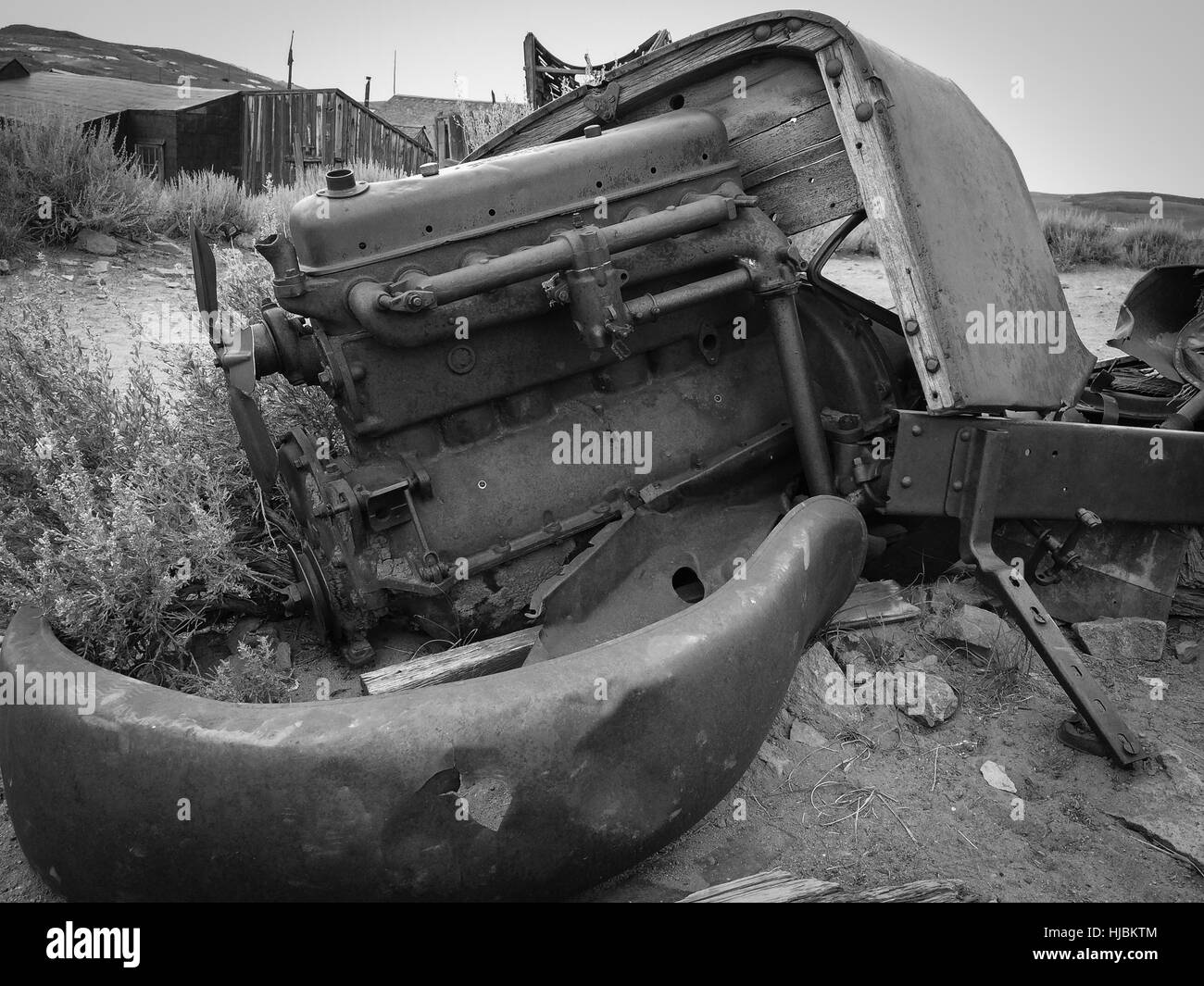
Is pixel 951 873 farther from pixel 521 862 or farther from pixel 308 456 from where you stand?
A: pixel 308 456

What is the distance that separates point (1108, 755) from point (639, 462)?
1.83m

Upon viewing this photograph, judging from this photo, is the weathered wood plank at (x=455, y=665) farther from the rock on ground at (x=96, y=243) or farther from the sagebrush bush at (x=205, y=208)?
the sagebrush bush at (x=205, y=208)

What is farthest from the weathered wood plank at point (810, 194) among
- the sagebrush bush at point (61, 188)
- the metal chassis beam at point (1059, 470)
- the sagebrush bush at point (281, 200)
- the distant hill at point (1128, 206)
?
the distant hill at point (1128, 206)

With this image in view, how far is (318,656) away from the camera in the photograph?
3.34 metres

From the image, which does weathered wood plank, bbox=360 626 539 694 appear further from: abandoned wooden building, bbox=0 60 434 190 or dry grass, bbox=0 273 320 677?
abandoned wooden building, bbox=0 60 434 190

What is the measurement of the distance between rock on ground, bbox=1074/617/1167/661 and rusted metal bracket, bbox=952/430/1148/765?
0.56 meters

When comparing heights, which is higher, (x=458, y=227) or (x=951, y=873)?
(x=458, y=227)

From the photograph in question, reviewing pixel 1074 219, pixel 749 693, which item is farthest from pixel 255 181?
pixel 749 693

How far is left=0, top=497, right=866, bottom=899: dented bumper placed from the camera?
2.04 metres

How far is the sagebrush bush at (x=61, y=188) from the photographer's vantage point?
7.67 metres

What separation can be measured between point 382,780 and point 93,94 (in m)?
14.3

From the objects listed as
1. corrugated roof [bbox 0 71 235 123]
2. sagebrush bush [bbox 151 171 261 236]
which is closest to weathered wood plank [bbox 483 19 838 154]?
sagebrush bush [bbox 151 171 261 236]

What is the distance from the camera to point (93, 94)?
514 inches

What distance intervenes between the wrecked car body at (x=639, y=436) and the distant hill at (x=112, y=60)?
42.4 ft
